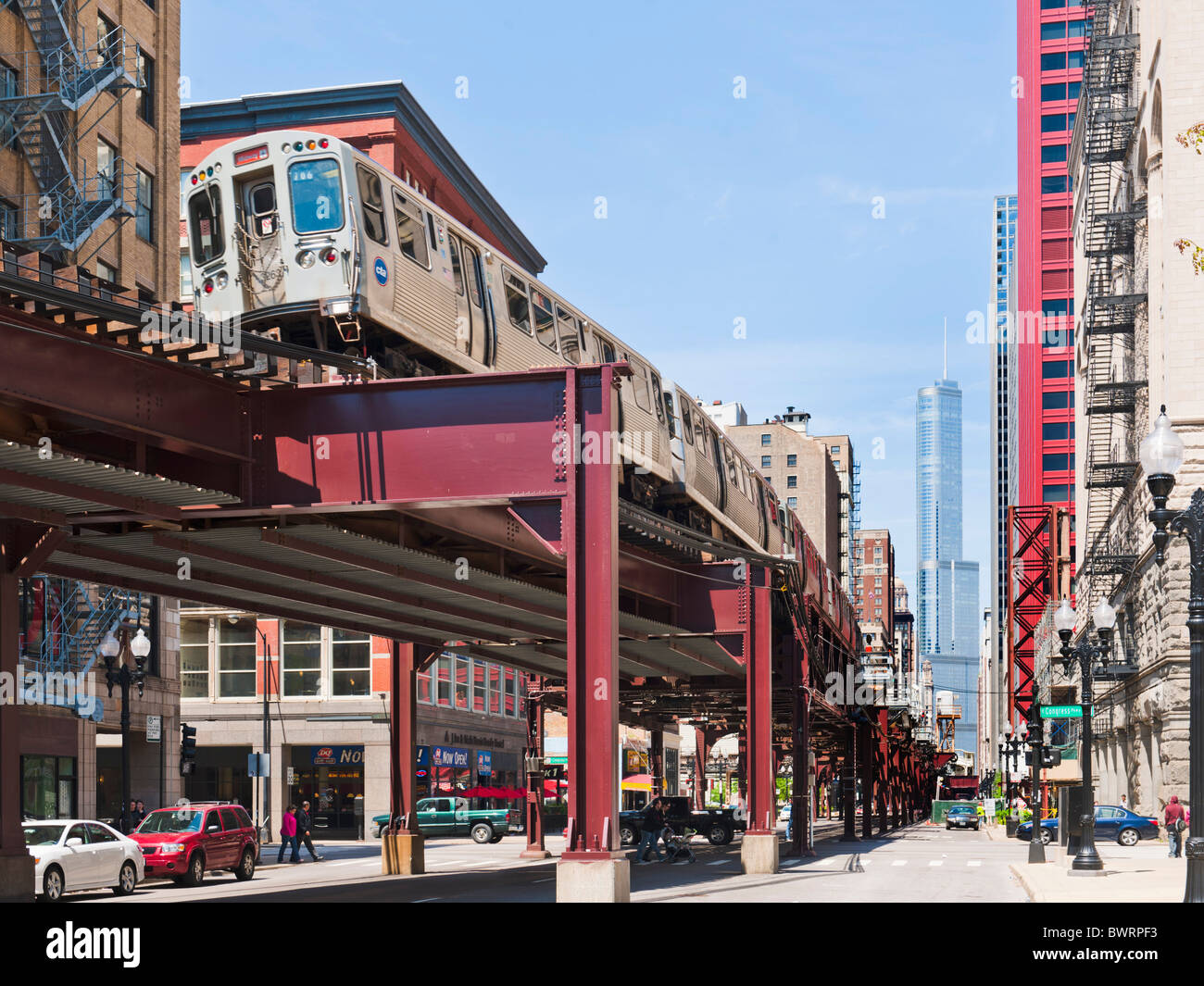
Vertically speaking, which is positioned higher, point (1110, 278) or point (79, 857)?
point (1110, 278)

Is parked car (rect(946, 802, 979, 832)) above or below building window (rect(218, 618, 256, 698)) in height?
below

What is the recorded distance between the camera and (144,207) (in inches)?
1902

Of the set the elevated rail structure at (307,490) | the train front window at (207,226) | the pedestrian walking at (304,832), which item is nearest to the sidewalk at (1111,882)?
the elevated rail structure at (307,490)

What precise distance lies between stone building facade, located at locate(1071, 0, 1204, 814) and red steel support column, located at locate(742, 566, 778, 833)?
17.0 m

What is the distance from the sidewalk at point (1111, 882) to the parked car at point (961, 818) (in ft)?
134

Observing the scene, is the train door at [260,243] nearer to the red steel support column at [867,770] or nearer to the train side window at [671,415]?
the train side window at [671,415]

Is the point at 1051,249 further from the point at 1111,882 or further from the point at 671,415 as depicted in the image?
the point at 1111,882

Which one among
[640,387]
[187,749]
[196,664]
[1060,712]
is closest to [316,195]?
[640,387]

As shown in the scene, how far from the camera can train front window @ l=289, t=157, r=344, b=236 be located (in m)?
21.2

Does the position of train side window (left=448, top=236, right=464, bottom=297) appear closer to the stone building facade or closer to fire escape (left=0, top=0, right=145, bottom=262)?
fire escape (left=0, top=0, right=145, bottom=262)

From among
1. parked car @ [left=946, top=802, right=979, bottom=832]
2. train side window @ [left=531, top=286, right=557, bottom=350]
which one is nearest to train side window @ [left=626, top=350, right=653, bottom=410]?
train side window @ [left=531, top=286, right=557, bottom=350]

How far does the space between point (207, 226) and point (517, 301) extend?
5862 mm

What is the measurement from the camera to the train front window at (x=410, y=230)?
22391 mm
